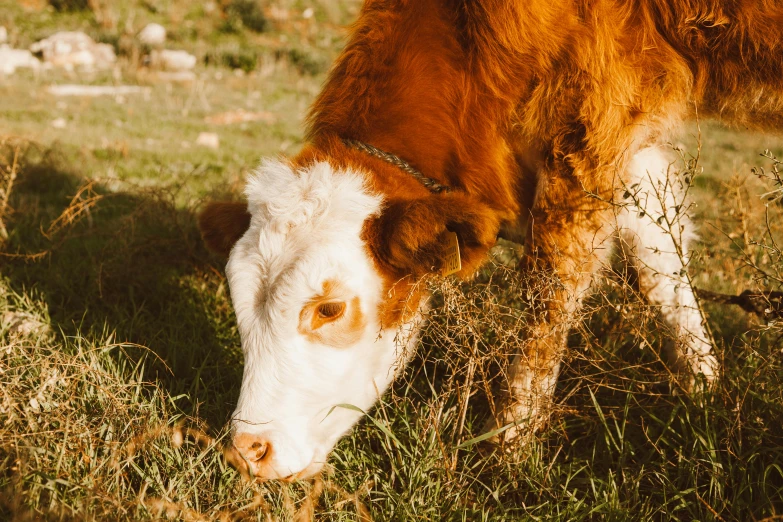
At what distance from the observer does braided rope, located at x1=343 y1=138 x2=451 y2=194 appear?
2557 mm

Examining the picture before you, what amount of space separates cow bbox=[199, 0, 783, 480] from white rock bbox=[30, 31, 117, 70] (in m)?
15.3

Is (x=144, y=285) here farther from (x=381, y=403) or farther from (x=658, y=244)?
(x=658, y=244)

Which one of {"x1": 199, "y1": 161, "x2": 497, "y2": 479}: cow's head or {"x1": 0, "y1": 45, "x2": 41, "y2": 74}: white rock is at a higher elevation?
{"x1": 199, "y1": 161, "x2": 497, "y2": 479}: cow's head

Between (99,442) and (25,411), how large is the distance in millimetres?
309

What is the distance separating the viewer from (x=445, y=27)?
263cm

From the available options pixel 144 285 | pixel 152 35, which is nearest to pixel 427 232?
pixel 144 285

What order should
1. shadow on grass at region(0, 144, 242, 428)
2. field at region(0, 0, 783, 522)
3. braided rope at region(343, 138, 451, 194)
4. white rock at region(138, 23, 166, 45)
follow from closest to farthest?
field at region(0, 0, 783, 522)
braided rope at region(343, 138, 451, 194)
shadow on grass at region(0, 144, 242, 428)
white rock at region(138, 23, 166, 45)

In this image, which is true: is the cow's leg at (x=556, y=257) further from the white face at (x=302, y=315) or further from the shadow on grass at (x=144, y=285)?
the shadow on grass at (x=144, y=285)

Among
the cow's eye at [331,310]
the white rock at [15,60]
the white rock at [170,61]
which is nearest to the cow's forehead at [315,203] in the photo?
the cow's eye at [331,310]

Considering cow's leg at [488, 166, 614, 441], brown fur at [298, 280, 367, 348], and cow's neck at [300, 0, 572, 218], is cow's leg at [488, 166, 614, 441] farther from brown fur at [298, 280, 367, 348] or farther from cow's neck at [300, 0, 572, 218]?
brown fur at [298, 280, 367, 348]

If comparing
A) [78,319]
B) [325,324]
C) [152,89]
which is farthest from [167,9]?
[325,324]

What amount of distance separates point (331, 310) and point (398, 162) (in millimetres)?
690

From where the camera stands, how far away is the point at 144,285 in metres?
3.97

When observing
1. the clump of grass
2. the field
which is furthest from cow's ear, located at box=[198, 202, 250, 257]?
the clump of grass
